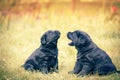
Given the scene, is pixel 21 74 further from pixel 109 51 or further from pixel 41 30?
pixel 109 51

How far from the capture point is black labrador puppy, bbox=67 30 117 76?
244 inches

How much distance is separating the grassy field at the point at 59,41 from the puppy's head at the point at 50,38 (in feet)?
1.55

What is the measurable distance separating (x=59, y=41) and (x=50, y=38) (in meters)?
0.57

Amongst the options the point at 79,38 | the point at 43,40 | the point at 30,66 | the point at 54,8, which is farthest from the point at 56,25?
the point at 30,66

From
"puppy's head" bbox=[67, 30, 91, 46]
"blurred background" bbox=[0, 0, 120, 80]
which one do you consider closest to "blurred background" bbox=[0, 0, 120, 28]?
"blurred background" bbox=[0, 0, 120, 80]

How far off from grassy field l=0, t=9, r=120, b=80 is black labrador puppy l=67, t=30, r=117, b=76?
0.96ft

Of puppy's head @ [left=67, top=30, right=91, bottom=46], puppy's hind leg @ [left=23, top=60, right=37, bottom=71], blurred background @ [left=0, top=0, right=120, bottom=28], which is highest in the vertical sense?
blurred background @ [left=0, top=0, right=120, bottom=28]

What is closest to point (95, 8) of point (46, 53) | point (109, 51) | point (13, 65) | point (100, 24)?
point (100, 24)

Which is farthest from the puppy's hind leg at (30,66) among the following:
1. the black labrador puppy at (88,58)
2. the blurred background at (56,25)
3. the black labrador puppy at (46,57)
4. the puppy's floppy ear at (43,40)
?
the black labrador puppy at (88,58)

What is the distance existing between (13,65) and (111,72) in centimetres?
172

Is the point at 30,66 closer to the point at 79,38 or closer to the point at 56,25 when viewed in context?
the point at 79,38

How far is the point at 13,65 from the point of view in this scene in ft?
21.8

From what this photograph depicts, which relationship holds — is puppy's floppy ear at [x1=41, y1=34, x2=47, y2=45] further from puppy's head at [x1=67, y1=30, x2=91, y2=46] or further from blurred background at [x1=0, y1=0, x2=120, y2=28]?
blurred background at [x1=0, y1=0, x2=120, y2=28]

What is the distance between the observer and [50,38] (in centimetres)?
625
